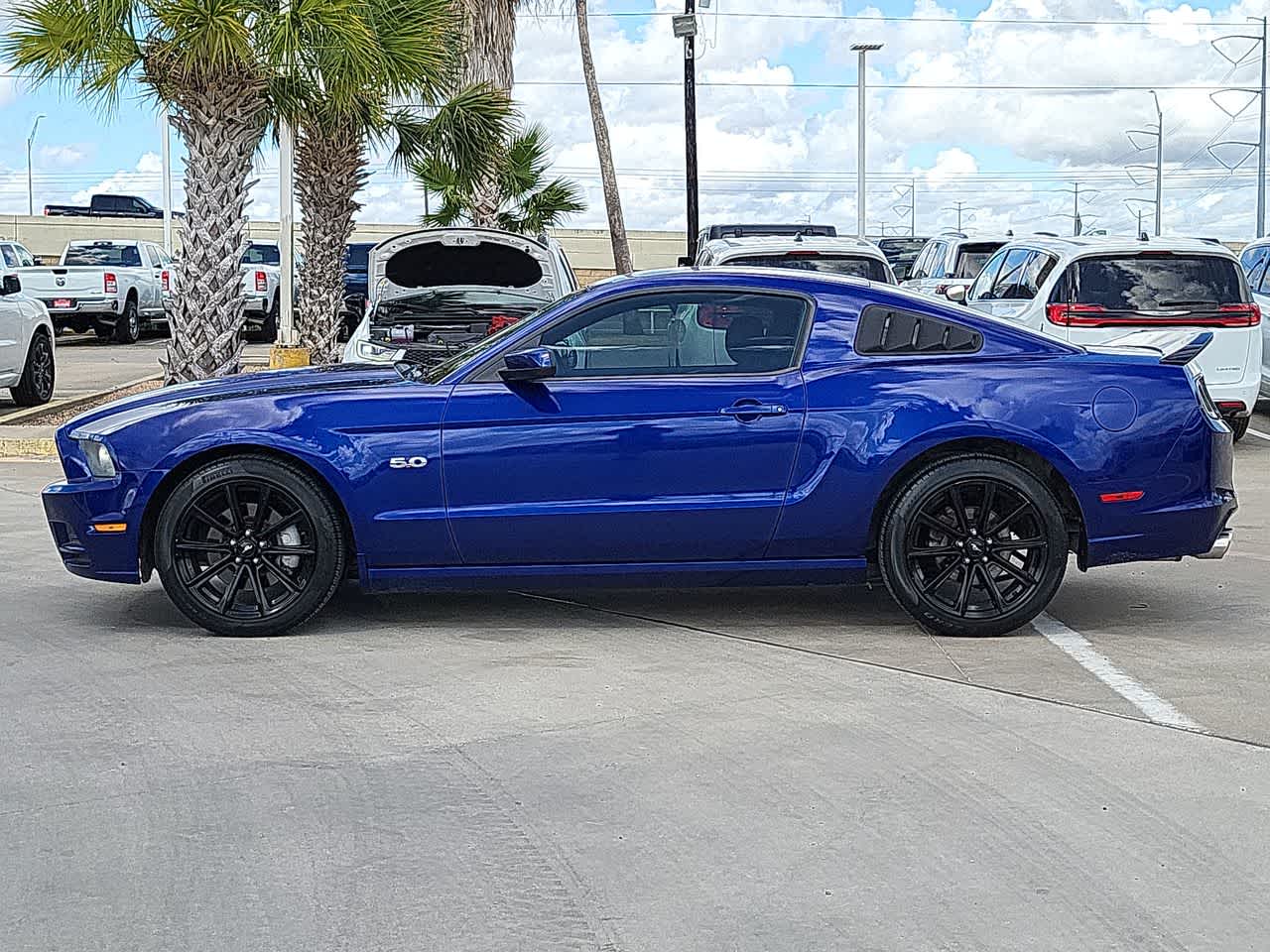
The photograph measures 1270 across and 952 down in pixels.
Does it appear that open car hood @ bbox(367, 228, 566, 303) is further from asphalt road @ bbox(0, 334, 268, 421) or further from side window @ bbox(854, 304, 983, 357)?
side window @ bbox(854, 304, 983, 357)

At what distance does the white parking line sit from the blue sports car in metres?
0.23

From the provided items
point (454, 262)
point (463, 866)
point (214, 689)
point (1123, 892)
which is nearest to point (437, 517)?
point (214, 689)

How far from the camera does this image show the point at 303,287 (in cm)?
2188

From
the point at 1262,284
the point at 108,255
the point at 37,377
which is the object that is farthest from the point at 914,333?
the point at 108,255

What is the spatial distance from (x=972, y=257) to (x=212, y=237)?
Result: 10593 mm

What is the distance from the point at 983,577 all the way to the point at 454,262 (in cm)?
920

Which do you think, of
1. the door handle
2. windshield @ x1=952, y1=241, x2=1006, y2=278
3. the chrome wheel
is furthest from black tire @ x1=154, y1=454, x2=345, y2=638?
windshield @ x1=952, y1=241, x2=1006, y2=278

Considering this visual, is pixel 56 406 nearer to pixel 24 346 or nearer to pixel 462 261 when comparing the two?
pixel 24 346

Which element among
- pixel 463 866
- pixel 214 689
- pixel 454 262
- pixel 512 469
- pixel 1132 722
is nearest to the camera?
pixel 463 866

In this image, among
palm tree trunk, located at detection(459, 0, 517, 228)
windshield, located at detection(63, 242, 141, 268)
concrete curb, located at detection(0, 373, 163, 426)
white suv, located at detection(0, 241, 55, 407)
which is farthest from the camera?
windshield, located at detection(63, 242, 141, 268)

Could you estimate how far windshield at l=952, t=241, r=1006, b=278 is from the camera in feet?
73.7

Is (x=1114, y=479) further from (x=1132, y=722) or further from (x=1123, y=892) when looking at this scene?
(x=1123, y=892)

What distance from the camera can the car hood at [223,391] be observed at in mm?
7234

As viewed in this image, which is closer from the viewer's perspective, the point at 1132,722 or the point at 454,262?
the point at 1132,722
